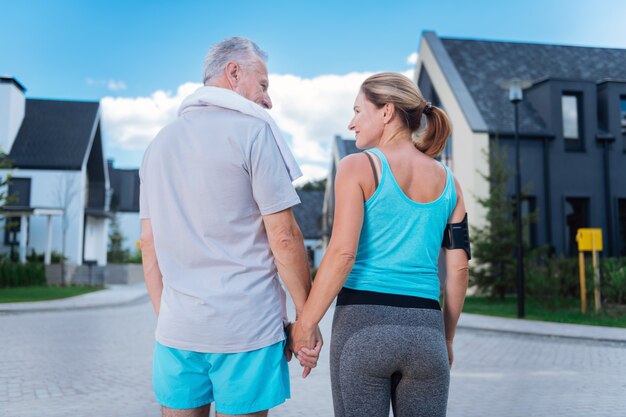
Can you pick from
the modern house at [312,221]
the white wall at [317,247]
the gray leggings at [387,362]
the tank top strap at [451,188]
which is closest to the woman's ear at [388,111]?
the tank top strap at [451,188]

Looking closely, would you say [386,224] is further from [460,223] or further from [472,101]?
[472,101]

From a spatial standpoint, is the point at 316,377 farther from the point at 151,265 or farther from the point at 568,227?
the point at 568,227

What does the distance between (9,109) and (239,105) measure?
37.2 m

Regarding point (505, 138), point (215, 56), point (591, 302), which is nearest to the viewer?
point (215, 56)

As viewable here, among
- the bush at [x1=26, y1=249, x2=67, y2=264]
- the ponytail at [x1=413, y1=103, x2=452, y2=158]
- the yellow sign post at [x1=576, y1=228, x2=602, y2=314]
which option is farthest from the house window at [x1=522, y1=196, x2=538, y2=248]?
the bush at [x1=26, y1=249, x2=67, y2=264]

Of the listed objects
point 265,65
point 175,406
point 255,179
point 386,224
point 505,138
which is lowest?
point 175,406

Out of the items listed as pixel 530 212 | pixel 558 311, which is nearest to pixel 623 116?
pixel 530 212

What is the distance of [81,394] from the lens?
21.0 feet

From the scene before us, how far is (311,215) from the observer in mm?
53219

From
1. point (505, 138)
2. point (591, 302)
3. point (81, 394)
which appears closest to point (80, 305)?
point (81, 394)

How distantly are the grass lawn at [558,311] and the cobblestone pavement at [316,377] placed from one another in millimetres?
2927

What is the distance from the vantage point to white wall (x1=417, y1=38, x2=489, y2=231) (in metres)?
22.5

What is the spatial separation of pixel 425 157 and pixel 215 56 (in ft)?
2.93

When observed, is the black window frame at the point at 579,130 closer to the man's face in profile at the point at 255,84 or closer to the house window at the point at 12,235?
the man's face in profile at the point at 255,84
